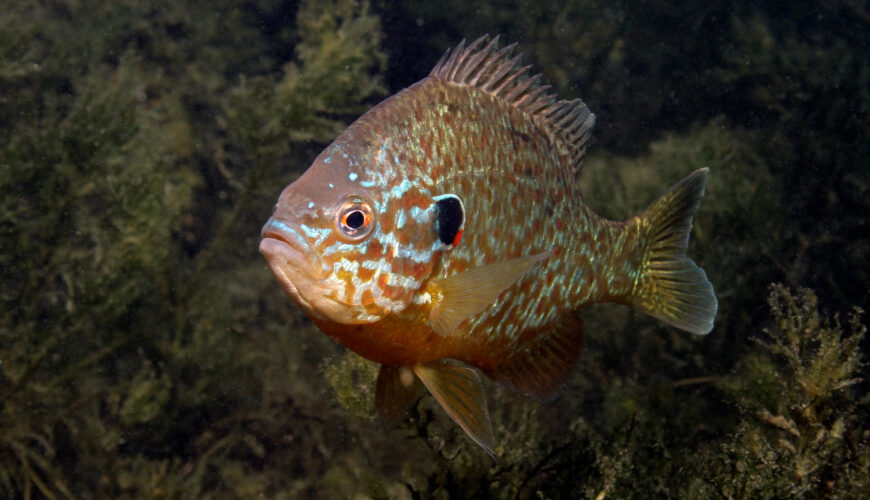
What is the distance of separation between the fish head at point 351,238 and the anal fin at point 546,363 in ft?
2.96

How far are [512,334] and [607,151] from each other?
844 cm

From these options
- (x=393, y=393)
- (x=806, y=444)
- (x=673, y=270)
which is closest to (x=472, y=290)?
(x=393, y=393)

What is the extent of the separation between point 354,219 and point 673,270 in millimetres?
1901

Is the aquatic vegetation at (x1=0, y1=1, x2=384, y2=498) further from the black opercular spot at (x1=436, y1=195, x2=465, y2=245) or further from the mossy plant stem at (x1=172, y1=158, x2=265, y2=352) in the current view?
the black opercular spot at (x1=436, y1=195, x2=465, y2=245)

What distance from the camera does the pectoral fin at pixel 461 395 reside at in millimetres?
2078

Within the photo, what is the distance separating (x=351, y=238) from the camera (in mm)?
1849

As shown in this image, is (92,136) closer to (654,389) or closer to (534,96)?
(534,96)

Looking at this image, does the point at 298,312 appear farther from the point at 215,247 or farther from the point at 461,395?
the point at 461,395

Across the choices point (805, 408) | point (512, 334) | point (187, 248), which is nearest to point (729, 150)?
point (805, 408)

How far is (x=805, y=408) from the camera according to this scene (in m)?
3.42

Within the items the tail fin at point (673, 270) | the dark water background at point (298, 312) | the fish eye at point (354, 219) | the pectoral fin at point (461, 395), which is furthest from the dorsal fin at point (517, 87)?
the dark water background at point (298, 312)

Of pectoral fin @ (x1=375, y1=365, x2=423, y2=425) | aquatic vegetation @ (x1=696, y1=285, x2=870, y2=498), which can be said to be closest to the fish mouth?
pectoral fin @ (x1=375, y1=365, x2=423, y2=425)

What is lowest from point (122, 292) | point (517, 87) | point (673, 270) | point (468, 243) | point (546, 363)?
point (122, 292)

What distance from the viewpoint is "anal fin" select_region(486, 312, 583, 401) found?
2.63 metres
